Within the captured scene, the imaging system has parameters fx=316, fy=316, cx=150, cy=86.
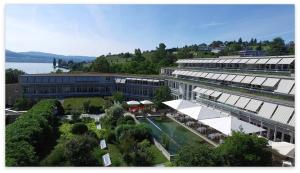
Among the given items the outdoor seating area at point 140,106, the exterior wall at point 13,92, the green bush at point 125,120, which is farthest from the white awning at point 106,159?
the exterior wall at point 13,92

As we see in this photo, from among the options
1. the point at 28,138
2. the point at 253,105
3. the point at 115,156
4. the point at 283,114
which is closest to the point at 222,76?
the point at 253,105

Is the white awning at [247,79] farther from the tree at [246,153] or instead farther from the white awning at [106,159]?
the white awning at [106,159]

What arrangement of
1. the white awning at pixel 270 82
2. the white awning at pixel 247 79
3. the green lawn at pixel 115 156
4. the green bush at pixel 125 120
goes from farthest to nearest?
the green bush at pixel 125 120
the white awning at pixel 247 79
the white awning at pixel 270 82
the green lawn at pixel 115 156

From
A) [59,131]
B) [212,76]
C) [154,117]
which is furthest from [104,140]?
[212,76]

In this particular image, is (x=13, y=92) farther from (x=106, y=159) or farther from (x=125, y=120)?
(x=106, y=159)

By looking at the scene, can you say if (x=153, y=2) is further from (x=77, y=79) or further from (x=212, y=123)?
(x=77, y=79)

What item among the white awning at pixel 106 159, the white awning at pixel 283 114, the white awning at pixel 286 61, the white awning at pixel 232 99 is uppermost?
the white awning at pixel 286 61

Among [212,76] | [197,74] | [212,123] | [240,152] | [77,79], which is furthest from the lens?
[77,79]
